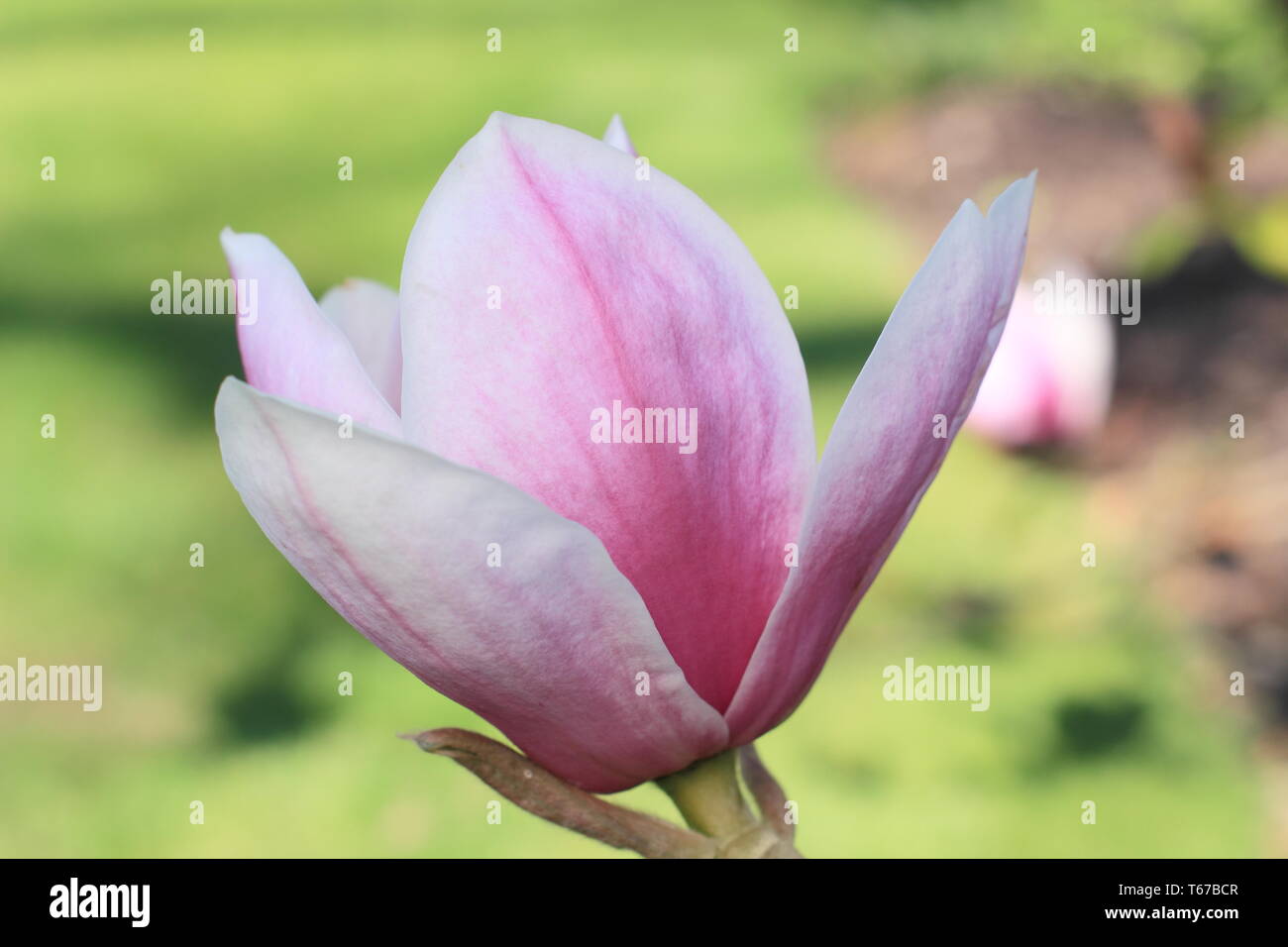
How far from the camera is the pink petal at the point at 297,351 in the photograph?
253 mm

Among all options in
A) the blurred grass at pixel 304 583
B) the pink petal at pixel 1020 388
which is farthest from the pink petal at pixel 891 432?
the pink petal at pixel 1020 388

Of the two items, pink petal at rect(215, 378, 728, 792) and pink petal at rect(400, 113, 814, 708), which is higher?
pink petal at rect(400, 113, 814, 708)

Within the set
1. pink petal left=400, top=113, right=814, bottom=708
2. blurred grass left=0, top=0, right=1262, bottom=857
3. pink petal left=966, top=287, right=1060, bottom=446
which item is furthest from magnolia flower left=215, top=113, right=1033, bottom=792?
pink petal left=966, top=287, right=1060, bottom=446

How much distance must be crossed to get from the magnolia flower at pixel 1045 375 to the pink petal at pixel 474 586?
0.87 meters

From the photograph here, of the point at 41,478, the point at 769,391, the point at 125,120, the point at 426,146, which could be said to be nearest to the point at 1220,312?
the point at 426,146

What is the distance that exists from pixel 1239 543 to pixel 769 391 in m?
1.15

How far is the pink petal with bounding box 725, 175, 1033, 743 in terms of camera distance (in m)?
0.24

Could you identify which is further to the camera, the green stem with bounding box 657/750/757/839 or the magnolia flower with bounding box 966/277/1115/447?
the magnolia flower with bounding box 966/277/1115/447

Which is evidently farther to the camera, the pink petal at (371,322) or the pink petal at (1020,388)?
the pink petal at (1020,388)

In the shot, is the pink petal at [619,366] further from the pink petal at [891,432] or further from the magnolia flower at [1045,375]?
the magnolia flower at [1045,375]

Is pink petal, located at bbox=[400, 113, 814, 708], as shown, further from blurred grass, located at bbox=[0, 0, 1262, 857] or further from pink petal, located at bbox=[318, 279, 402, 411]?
blurred grass, located at bbox=[0, 0, 1262, 857]

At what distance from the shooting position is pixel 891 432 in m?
0.24

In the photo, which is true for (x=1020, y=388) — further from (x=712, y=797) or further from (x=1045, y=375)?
(x=712, y=797)

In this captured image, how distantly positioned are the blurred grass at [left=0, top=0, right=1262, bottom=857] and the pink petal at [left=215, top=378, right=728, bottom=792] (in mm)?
670
